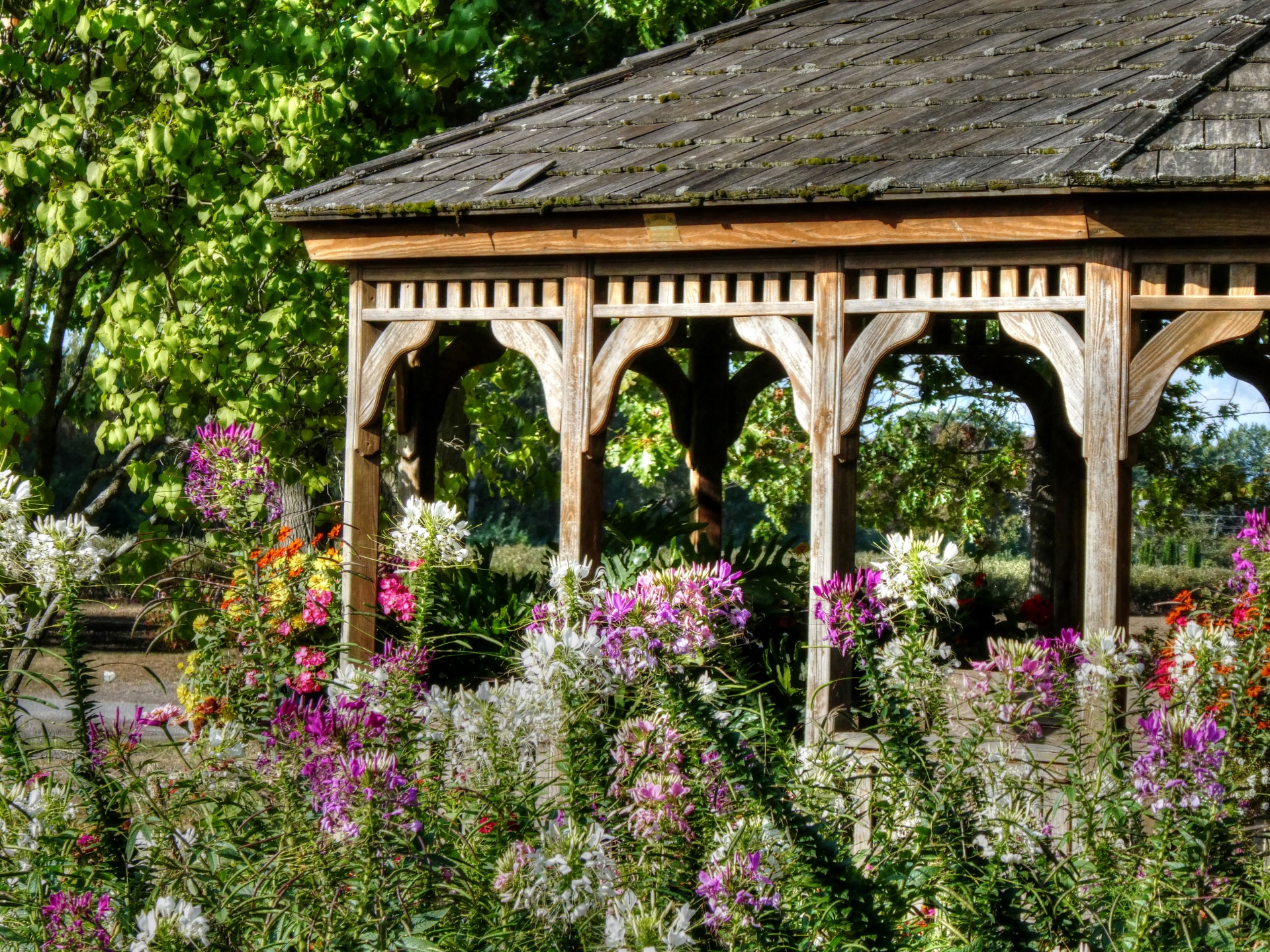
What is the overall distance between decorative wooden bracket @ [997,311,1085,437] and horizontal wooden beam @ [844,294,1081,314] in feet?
0.11

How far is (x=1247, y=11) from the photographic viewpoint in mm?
7344

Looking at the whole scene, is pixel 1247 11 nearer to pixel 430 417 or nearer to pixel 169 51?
pixel 430 417

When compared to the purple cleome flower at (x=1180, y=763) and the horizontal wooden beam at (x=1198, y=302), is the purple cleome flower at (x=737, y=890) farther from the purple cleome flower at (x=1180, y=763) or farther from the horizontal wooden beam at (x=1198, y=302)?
the horizontal wooden beam at (x=1198, y=302)

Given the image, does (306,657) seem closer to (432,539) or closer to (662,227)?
(662,227)

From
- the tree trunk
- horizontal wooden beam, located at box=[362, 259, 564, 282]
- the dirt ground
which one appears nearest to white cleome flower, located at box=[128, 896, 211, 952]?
horizontal wooden beam, located at box=[362, 259, 564, 282]

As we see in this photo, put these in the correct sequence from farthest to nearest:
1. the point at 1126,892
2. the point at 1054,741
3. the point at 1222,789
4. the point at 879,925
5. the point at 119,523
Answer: the point at 119,523, the point at 1054,741, the point at 1126,892, the point at 1222,789, the point at 879,925

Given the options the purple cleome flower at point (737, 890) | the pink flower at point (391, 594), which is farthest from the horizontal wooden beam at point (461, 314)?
the purple cleome flower at point (737, 890)

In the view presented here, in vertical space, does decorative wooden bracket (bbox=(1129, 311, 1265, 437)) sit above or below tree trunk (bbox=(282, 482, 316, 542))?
above

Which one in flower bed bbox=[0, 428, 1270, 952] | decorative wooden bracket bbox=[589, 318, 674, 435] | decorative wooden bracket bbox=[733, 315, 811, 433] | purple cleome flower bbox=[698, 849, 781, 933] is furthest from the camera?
decorative wooden bracket bbox=[589, 318, 674, 435]

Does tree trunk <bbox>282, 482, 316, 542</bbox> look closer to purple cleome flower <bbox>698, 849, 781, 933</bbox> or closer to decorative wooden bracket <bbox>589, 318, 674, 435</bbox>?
decorative wooden bracket <bbox>589, 318, 674, 435</bbox>

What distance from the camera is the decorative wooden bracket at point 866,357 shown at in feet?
21.5

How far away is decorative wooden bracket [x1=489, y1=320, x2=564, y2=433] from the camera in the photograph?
733cm

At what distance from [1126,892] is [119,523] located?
29646mm

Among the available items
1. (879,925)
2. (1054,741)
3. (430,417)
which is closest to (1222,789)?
(879,925)
